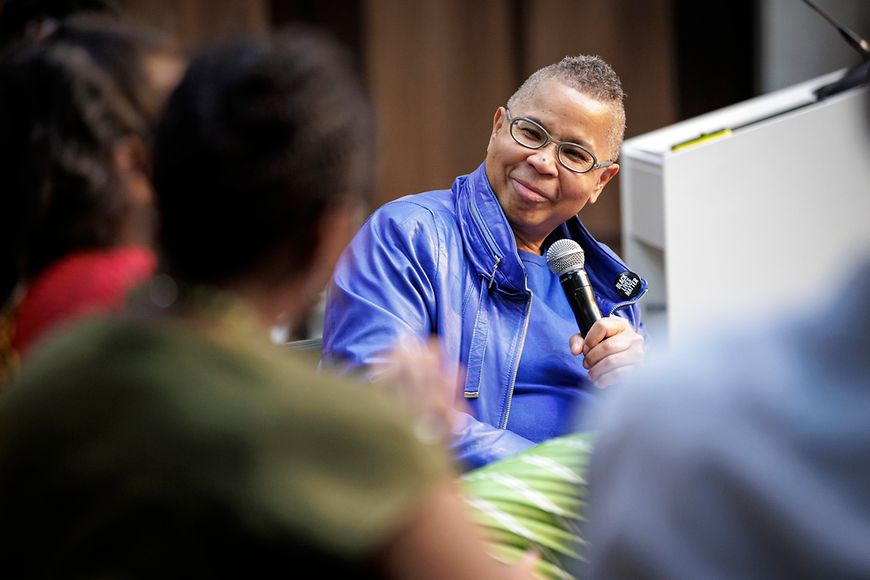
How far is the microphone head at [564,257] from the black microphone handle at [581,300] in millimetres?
23

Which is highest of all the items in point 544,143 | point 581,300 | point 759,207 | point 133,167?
point 133,167

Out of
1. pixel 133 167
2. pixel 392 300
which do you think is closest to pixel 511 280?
pixel 392 300

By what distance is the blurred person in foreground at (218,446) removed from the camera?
81 centimetres

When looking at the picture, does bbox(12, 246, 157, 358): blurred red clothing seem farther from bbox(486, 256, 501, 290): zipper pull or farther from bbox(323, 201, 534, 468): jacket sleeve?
bbox(486, 256, 501, 290): zipper pull

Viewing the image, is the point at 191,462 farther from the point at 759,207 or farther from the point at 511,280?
the point at 759,207

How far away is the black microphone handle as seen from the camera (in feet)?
6.79

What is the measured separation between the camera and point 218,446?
817 millimetres

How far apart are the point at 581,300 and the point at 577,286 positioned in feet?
0.09

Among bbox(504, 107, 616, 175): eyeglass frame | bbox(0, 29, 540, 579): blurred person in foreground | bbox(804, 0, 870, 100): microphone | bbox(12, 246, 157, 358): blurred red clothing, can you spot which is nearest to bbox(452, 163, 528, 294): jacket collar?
bbox(504, 107, 616, 175): eyeglass frame

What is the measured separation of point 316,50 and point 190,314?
0.86 feet

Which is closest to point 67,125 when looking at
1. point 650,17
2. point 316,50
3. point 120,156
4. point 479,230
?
point 120,156

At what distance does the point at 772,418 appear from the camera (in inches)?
27.9

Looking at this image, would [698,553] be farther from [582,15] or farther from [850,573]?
[582,15]

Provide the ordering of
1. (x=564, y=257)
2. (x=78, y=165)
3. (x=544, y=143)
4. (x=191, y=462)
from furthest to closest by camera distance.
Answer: (x=544, y=143) < (x=564, y=257) < (x=78, y=165) < (x=191, y=462)
